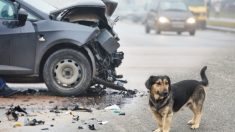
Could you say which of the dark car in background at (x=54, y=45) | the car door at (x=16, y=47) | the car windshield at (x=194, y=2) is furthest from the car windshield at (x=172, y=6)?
the car door at (x=16, y=47)

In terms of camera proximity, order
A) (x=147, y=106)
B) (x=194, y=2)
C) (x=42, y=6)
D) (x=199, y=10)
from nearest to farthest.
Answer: (x=147, y=106) → (x=42, y=6) → (x=199, y=10) → (x=194, y=2)

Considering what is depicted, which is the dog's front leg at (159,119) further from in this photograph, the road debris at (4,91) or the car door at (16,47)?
the road debris at (4,91)

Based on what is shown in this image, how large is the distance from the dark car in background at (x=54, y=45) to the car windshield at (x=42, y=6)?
3.0 inches

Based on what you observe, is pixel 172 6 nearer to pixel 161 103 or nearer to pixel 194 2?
pixel 194 2

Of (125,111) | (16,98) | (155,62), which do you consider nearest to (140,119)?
(125,111)

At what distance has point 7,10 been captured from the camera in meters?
10.8

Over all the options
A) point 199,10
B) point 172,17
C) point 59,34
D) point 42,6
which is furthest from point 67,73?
point 199,10

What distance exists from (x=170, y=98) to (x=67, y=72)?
3458 millimetres

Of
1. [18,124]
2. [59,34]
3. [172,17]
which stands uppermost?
[172,17]

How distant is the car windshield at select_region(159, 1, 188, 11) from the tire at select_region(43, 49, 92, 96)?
2275cm

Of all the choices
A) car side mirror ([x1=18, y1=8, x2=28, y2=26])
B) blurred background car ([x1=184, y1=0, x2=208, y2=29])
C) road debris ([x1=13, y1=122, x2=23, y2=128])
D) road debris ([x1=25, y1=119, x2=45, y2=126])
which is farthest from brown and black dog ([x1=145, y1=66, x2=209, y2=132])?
blurred background car ([x1=184, y1=0, x2=208, y2=29])

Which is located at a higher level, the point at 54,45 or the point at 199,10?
the point at 199,10

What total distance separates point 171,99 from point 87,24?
3765 millimetres

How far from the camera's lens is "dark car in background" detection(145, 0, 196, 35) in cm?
3247
